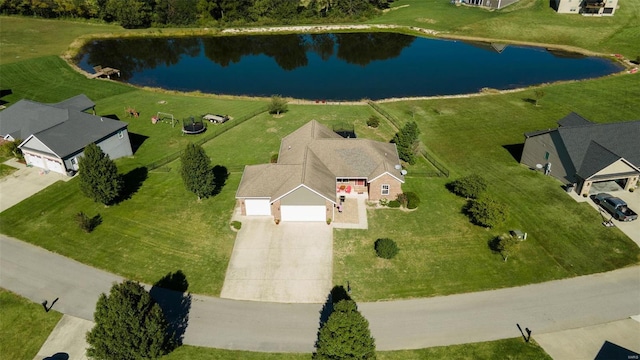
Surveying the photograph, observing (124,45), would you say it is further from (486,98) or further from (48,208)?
(486,98)

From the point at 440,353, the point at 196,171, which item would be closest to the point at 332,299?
the point at 440,353

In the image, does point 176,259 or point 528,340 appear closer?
point 528,340

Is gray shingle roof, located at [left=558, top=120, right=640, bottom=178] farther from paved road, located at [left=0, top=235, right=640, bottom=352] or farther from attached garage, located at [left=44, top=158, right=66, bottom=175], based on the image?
attached garage, located at [left=44, top=158, right=66, bottom=175]

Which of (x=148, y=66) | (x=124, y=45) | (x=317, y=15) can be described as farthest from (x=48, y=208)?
(x=317, y=15)

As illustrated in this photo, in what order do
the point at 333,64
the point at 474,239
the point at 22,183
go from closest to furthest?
the point at 474,239
the point at 22,183
the point at 333,64

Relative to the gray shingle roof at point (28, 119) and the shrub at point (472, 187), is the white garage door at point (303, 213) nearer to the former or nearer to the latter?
the shrub at point (472, 187)

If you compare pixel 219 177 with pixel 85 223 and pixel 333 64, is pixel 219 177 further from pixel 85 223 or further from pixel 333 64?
pixel 333 64
